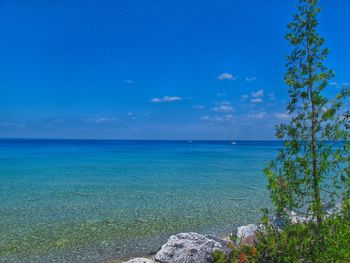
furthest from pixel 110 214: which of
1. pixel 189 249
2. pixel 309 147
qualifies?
pixel 309 147

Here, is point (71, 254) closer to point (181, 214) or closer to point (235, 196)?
point (181, 214)

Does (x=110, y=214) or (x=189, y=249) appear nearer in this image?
(x=189, y=249)

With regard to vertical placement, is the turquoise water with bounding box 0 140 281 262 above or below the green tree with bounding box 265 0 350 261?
below

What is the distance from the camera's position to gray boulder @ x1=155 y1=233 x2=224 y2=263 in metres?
7.24

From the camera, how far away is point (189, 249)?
292 inches

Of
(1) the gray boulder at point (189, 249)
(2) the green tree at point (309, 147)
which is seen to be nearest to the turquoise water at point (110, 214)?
(1) the gray boulder at point (189, 249)

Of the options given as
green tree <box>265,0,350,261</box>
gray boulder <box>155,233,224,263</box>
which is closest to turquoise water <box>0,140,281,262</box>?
gray boulder <box>155,233,224,263</box>

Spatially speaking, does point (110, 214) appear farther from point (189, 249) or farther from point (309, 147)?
point (309, 147)

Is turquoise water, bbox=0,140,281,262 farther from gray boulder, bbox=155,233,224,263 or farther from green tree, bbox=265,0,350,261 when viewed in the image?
green tree, bbox=265,0,350,261

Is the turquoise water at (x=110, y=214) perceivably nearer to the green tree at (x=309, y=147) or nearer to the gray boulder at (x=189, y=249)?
the gray boulder at (x=189, y=249)

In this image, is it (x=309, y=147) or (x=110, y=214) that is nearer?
(x=309, y=147)

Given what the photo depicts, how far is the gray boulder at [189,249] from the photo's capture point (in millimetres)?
7242

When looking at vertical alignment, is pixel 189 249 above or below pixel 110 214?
above

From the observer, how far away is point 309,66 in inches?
204
